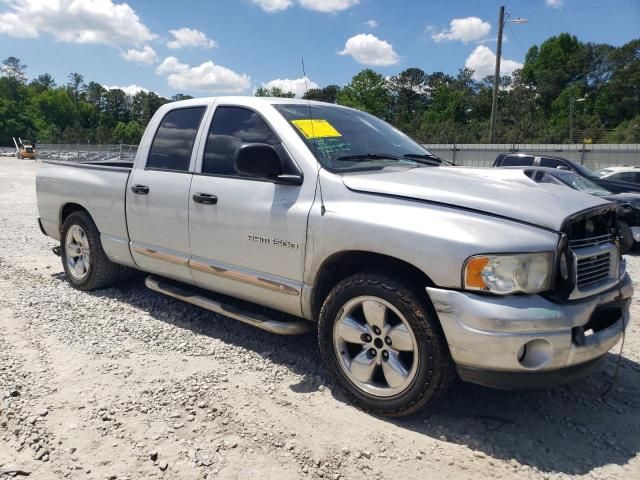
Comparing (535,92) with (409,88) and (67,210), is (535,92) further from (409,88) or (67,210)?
(67,210)

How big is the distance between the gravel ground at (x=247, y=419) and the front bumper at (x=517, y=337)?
1.40 feet

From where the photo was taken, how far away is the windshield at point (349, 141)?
353 cm

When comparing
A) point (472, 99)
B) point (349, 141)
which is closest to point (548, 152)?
point (349, 141)

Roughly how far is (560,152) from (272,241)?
27759 mm

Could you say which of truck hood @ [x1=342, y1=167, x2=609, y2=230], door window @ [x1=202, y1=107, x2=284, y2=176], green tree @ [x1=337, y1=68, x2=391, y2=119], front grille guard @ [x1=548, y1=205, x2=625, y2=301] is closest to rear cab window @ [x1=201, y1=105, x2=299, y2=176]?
door window @ [x1=202, y1=107, x2=284, y2=176]

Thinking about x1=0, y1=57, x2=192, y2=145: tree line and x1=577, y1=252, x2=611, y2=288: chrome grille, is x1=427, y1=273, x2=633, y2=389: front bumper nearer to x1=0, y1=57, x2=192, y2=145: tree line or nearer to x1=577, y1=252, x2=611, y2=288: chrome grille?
x1=577, y1=252, x2=611, y2=288: chrome grille

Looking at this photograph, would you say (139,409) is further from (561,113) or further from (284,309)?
(561,113)

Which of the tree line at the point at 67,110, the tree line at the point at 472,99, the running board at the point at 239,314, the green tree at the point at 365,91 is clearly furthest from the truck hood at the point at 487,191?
the tree line at the point at 67,110

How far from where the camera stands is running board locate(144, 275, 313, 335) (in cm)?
351

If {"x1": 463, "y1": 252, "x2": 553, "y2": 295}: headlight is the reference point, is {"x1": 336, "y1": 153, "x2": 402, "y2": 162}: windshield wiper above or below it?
above

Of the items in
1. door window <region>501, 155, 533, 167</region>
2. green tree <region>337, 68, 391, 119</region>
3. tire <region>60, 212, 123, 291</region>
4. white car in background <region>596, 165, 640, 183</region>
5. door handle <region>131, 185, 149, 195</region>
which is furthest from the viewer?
green tree <region>337, 68, 391, 119</region>

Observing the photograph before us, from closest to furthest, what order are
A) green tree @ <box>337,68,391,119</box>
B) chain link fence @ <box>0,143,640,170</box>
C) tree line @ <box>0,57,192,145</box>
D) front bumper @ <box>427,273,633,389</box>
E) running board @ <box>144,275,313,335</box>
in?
front bumper @ <box>427,273,633,389</box> < running board @ <box>144,275,313,335</box> < chain link fence @ <box>0,143,640,170</box> < green tree @ <box>337,68,391,119</box> < tree line @ <box>0,57,192,145</box>

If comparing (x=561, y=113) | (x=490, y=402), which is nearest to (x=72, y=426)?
(x=490, y=402)

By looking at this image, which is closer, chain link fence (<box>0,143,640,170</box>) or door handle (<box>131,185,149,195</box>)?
door handle (<box>131,185,149,195</box>)
